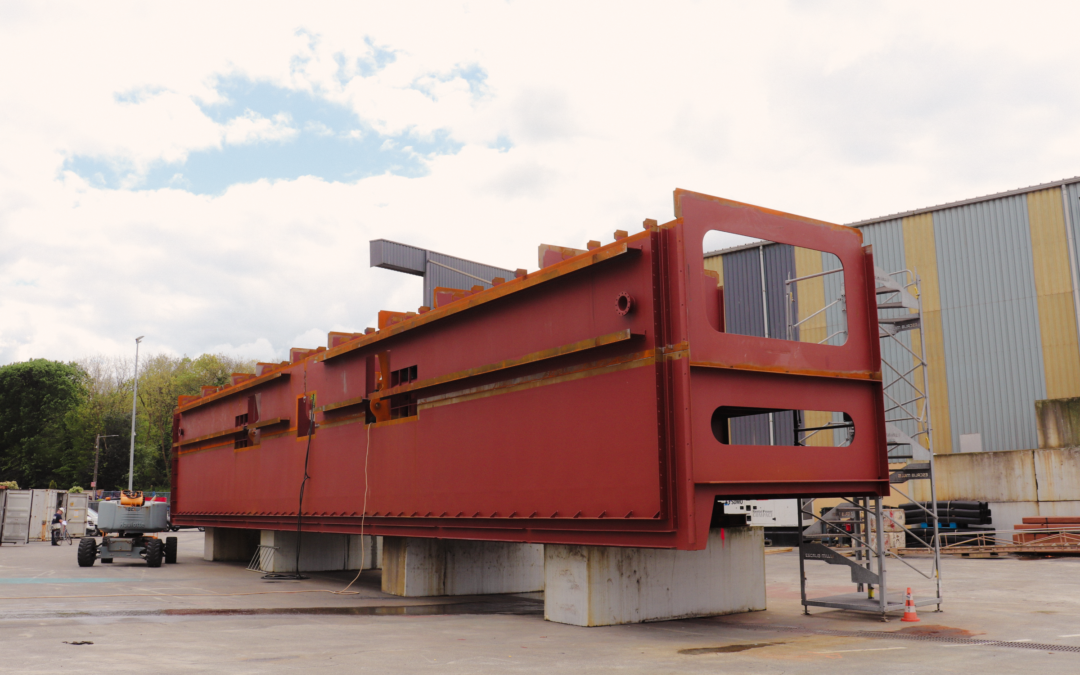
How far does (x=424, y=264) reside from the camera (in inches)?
1544

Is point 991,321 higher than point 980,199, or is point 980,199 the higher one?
point 980,199

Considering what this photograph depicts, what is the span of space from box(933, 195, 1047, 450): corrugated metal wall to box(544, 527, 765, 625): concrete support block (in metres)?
20.0

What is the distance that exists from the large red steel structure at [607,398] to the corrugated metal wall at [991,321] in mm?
20642

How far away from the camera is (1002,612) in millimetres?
14180

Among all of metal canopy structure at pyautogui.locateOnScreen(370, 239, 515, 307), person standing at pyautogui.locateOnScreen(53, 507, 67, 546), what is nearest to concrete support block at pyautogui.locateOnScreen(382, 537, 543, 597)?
Answer: metal canopy structure at pyautogui.locateOnScreen(370, 239, 515, 307)

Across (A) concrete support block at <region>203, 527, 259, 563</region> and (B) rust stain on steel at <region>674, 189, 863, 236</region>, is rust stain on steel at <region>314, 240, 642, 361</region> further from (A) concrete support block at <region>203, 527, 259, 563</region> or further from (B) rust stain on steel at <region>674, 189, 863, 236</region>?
(A) concrete support block at <region>203, 527, 259, 563</region>

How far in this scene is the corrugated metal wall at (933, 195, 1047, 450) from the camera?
1185 inches

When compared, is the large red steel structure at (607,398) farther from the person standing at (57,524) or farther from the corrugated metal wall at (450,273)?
the person standing at (57,524)

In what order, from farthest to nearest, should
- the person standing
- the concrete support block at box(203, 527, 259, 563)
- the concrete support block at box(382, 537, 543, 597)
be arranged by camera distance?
the person standing → the concrete support block at box(203, 527, 259, 563) → the concrete support block at box(382, 537, 543, 597)

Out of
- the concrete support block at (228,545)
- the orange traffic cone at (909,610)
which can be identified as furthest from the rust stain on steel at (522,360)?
the concrete support block at (228,545)

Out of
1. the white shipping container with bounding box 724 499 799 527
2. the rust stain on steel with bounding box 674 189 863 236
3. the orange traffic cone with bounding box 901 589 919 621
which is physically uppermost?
the rust stain on steel with bounding box 674 189 863 236

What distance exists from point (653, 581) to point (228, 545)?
20.1 meters

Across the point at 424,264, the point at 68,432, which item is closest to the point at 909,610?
the point at 424,264

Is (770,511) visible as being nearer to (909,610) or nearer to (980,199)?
(980,199)
